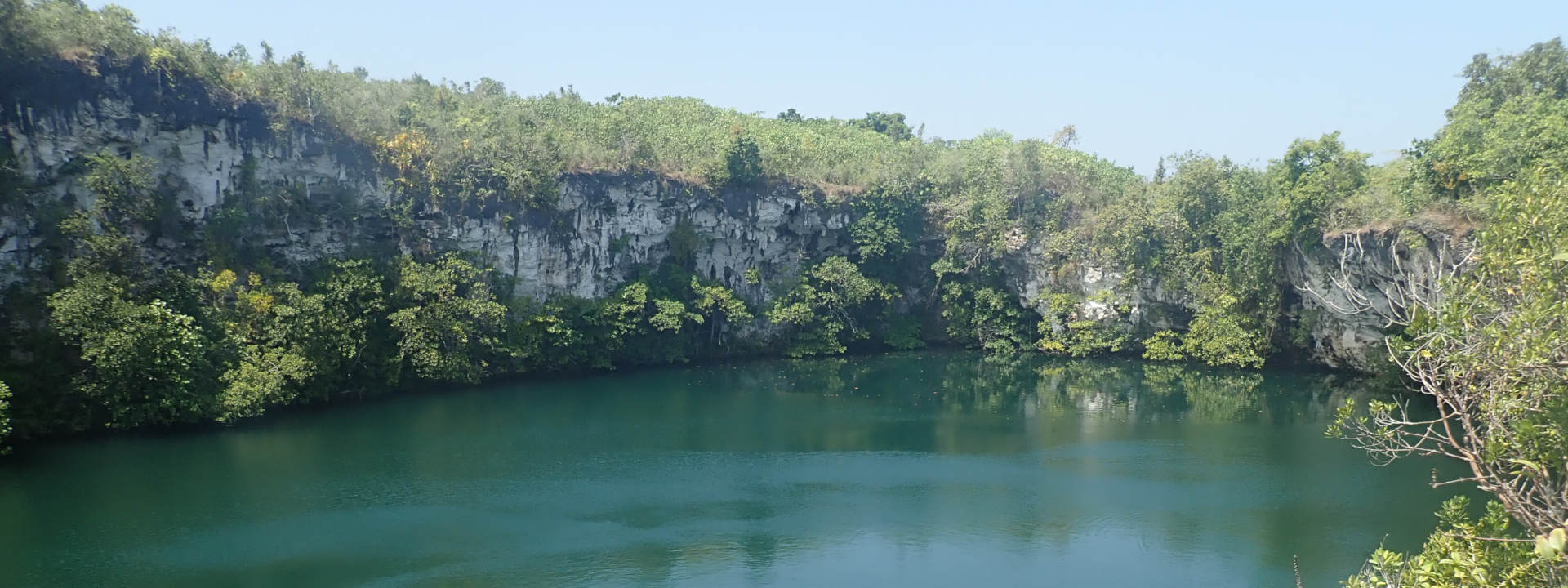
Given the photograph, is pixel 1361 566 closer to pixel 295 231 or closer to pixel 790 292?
pixel 790 292

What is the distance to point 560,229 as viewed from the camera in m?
28.2

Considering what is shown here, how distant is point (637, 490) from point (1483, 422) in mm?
12949

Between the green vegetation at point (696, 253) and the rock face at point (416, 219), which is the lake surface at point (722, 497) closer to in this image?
the green vegetation at point (696, 253)

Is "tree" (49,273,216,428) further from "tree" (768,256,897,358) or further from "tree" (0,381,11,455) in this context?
"tree" (768,256,897,358)

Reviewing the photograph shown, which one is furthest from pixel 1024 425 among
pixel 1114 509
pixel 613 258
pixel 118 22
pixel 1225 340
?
pixel 118 22

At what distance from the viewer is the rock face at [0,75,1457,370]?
20469mm

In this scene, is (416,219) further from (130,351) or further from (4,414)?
(4,414)

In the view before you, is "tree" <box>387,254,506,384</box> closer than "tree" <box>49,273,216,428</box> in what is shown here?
No

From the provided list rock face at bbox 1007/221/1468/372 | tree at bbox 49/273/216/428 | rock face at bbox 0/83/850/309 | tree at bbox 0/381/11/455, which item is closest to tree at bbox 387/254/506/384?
rock face at bbox 0/83/850/309

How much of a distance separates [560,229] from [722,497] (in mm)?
12879

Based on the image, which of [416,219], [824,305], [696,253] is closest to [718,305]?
[696,253]

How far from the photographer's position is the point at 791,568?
566 inches

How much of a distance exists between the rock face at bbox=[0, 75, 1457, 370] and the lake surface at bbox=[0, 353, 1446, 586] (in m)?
3.17

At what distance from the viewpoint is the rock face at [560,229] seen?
2047cm
